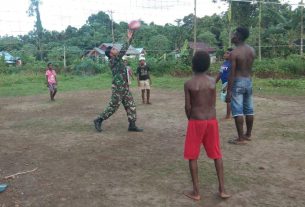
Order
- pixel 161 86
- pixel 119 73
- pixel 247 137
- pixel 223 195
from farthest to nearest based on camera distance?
pixel 161 86 → pixel 119 73 → pixel 247 137 → pixel 223 195

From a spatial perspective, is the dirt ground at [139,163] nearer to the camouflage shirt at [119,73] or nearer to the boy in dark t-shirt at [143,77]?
the camouflage shirt at [119,73]

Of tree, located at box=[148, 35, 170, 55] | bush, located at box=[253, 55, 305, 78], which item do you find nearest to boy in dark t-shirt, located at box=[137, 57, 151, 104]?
bush, located at box=[253, 55, 305, 78]

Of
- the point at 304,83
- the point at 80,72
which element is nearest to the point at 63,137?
the point at 304,83

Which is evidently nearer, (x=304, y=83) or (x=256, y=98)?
(x=256, y=98)

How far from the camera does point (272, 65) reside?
1942 cm

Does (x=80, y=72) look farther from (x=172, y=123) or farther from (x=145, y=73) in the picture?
(x=172, y=123)

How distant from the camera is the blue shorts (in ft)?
20.9

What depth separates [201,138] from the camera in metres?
4.14

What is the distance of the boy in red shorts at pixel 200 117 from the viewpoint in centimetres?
413

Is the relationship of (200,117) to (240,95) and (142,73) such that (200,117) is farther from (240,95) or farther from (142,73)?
(142,73)

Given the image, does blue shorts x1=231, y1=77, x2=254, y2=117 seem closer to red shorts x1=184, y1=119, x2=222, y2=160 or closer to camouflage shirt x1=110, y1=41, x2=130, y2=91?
camouflage shirt x1=110, y1=41, x2=130, y2=91

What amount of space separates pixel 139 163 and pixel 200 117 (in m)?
1.69

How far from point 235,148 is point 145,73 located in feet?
21.1

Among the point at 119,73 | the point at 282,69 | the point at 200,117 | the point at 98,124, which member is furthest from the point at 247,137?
the point at 282,69
